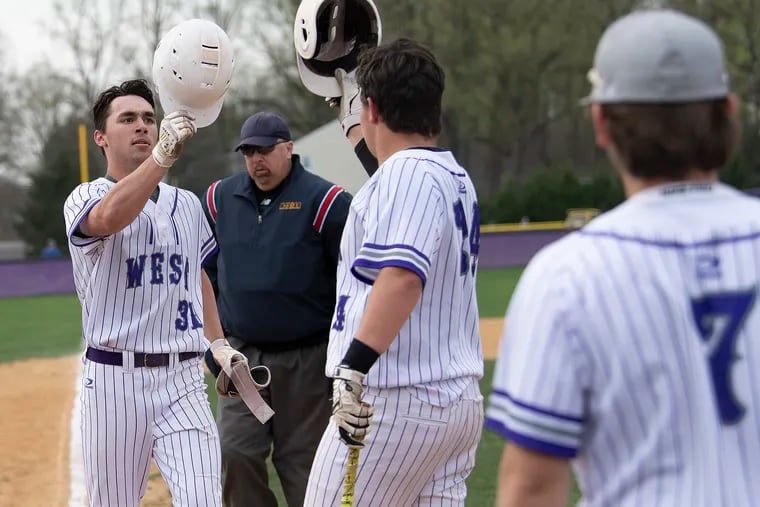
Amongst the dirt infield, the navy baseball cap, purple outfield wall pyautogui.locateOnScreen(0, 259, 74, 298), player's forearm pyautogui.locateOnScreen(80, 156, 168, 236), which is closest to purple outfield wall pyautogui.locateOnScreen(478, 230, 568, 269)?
purple outfield wall pyautogui.locateOnScreen(0, 259, 74, 298)

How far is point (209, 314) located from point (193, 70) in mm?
1223

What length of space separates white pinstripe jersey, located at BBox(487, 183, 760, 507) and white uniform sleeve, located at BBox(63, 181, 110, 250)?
110 inches

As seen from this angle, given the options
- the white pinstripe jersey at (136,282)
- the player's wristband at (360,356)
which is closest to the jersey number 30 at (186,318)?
the white pinstripe jersey at (136,282)

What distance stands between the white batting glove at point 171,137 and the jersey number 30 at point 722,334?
277cm

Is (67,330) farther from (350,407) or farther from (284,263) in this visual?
(350,407)

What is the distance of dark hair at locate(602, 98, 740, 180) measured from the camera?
6.09 feet

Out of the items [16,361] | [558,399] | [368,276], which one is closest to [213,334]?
[368,276]

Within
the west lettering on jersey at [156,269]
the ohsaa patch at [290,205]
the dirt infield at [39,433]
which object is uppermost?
the ohsaa patch at [290,205]

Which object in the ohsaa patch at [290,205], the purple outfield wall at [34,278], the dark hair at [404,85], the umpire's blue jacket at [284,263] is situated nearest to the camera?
the dark hair at [404,85]

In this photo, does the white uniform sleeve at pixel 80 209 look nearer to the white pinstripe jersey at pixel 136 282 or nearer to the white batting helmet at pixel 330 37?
the white pinstripe jersey at pixel 136 282

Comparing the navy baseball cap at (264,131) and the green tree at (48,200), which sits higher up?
the navy baseball cap at (264,131)

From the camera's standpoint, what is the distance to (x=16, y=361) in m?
14.1

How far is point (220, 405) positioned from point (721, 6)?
37.9 meters

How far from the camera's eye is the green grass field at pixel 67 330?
690 centimetres
